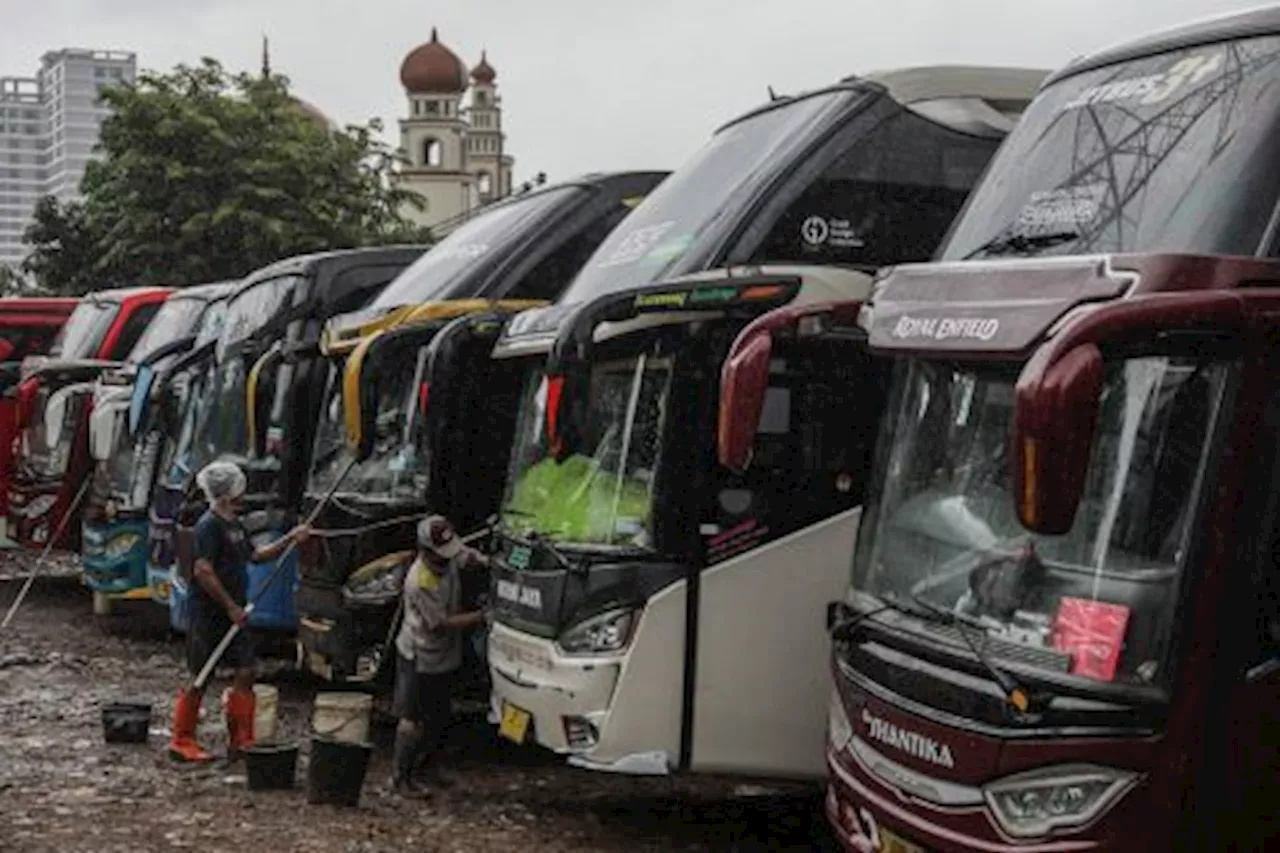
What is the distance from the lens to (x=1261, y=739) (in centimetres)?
480

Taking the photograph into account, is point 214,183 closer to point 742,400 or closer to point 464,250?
point 464,250

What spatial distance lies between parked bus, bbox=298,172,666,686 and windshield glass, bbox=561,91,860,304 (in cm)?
94

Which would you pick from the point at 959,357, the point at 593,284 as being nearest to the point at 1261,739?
the point at 959,357

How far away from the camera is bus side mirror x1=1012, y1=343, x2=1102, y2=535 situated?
14.1 ft

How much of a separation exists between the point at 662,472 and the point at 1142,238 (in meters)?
2.66

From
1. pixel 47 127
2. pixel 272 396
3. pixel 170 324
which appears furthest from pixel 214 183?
pixel 47 127

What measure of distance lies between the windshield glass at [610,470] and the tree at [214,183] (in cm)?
2569

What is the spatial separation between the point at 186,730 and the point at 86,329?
10.9 metres

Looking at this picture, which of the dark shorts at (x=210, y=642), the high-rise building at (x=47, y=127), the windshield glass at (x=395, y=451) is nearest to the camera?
the dark shorts at (x=210, y=642)

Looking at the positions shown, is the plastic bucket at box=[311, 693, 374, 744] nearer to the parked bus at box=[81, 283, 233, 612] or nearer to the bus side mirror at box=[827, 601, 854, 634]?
the bus side mirror at box=[827, 601, 854, 634]

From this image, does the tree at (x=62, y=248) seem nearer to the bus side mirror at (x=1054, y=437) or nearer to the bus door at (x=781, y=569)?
the bus door at (x=781, y=569)

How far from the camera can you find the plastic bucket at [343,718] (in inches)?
375

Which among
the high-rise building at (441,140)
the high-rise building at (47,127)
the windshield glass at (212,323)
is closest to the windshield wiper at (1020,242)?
the windshield glass at (212,323)

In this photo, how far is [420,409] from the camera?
33.2ft
